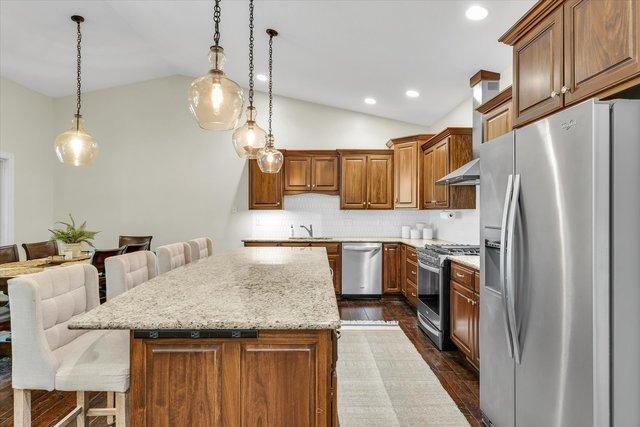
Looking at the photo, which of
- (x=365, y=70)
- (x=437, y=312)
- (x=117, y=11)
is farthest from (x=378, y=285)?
(x=117, y=11)

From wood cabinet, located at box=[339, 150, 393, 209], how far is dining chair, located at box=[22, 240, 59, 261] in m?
3.92

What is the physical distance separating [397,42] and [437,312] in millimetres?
2622

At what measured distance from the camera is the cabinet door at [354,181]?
584 cm

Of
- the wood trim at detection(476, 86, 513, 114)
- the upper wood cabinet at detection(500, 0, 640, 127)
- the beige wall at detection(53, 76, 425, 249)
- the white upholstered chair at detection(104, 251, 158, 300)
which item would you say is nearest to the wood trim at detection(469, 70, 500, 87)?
the wood trim at detection(476, 86, 513, 114)

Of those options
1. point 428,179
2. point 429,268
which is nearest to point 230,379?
point 429,268

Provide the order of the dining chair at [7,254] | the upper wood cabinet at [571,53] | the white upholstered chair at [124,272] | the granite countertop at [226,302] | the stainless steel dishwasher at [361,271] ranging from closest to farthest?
the granite countertop at [226,302], the upper wood cabinet at [571,53], the white upholstered chair at [124,272], the dining chair at [7,254], the stainless steel dishwasher at [361,271]

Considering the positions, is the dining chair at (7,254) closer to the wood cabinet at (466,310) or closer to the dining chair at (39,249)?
the dining chair at (39,249)

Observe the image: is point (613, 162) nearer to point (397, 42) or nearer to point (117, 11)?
point (397, 42)

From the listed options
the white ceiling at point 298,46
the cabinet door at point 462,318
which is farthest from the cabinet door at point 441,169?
the cabinet door at point 462,318

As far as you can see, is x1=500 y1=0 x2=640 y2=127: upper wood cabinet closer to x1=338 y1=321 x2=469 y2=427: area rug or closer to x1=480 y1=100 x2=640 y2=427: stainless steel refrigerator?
x1=480 y1=100 x2=640 y2=427: stainless steel refrigerator

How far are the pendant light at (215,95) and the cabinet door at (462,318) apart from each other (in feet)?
7.43

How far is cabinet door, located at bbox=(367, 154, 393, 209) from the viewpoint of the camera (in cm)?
583

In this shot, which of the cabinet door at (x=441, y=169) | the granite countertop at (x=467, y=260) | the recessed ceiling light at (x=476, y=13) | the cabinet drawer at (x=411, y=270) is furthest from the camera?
the cabinet drawer at (x=411, y=270)

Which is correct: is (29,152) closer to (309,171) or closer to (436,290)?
(309,171)
